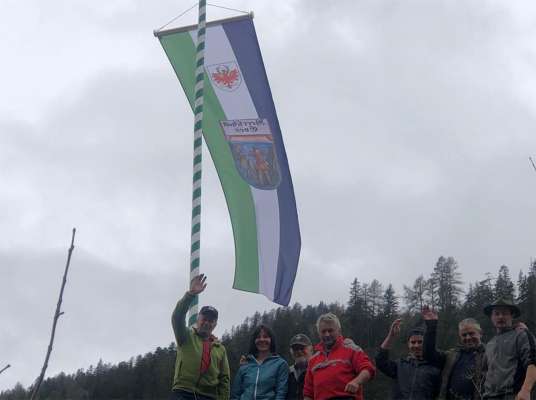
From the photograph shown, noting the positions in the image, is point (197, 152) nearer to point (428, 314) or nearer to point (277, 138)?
point (277, 138)

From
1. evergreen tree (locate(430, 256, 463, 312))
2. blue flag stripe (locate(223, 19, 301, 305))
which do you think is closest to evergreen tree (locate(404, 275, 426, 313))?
evergreen tree (locate(430, 256, 463, 312))

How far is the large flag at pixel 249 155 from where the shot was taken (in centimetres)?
1079

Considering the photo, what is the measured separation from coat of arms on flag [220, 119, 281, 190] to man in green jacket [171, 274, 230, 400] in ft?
9.78

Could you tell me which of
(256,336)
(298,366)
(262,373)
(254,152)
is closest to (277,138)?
(254,152)

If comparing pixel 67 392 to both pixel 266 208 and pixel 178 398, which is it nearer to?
pixel 266 208

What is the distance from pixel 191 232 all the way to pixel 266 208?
5.31ft

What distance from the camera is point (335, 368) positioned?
7.96 meters

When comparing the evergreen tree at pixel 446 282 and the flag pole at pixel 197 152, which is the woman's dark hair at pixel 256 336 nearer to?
the flag pole at pixel 197 152

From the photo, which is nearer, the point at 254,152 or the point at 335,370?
the point at 335,370

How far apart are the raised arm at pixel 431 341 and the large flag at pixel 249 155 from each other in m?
2.65

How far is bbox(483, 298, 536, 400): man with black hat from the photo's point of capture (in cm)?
→ 715

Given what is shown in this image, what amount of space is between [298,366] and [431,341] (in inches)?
54.7

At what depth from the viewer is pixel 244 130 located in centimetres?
1093

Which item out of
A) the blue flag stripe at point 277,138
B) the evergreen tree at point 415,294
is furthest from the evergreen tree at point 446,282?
the blue flag stripe at point 277,138
